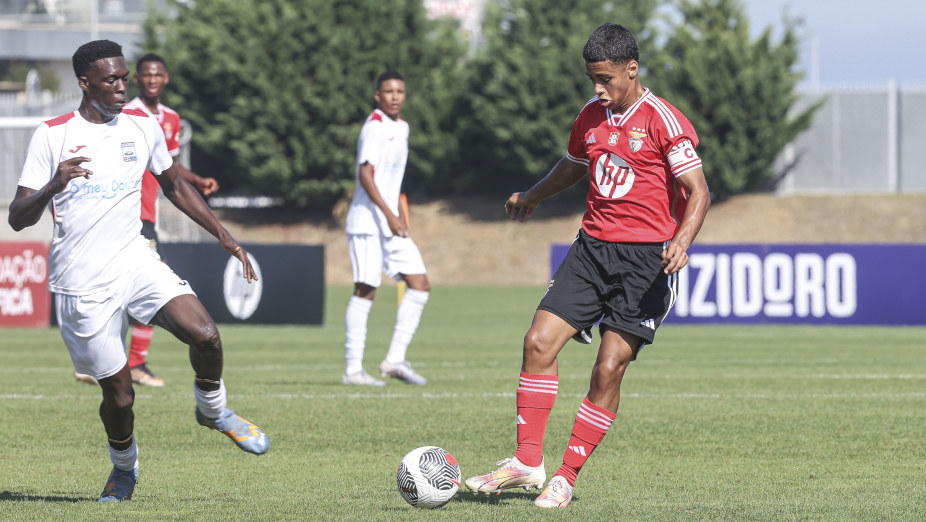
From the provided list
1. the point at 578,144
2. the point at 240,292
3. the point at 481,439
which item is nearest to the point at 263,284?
the point at 240,292

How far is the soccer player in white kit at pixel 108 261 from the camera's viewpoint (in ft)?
19.6

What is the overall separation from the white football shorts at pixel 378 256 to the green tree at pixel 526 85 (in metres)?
34.0

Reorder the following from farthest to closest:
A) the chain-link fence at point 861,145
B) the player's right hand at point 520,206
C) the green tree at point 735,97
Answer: the chain-link fence at point 861,145 < the green tree at point 735,97 < the player's right hand at point 520,206

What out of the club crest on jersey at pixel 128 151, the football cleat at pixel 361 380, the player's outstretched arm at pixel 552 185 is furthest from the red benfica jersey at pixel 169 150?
the player's outstretched arm at pixel 552 185

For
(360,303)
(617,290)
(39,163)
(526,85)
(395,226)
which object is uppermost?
(526,85)

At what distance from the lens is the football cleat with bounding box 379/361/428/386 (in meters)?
11.6

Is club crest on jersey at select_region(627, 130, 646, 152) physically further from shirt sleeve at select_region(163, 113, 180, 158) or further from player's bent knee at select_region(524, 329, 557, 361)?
shirt sleeve at select_region(163, 113, 180, 158)

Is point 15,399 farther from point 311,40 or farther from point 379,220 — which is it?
point 311,40

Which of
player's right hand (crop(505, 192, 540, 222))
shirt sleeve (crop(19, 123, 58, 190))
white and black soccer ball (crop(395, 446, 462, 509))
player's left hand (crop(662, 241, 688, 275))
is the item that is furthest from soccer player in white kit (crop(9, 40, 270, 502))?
player's left hand (crop(662, 241, 688, 275))

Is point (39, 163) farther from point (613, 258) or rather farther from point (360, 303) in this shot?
point (360, 303)

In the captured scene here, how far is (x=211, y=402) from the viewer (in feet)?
20.2

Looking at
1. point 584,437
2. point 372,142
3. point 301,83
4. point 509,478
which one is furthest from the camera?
point 301,83

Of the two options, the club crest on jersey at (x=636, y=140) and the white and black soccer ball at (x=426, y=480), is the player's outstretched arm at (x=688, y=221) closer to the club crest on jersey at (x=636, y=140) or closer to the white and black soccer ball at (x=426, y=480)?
the club crest on jersey at (x=636, y=140)

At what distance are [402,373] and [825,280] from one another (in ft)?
36.2
